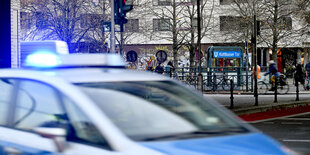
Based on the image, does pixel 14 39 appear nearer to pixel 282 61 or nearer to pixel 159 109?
pixel 159 109

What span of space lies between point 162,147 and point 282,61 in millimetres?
58630

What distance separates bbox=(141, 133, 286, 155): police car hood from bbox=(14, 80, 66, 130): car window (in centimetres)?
92

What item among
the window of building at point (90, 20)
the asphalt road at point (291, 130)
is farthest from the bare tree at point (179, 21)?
the asphalt road at point (291, 130)

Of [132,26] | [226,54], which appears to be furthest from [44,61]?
[132,26]

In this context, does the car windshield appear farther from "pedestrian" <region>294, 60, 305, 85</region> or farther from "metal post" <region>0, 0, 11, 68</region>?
"pedestrian" <region>294, 60, 305, 85</region>

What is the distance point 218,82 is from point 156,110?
25.2 meters

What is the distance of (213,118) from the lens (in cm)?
475

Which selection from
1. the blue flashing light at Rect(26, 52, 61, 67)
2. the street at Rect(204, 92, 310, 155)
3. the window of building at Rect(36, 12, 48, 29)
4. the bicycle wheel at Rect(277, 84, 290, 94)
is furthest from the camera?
the window of building at Rect(36, 12, 48, 29)

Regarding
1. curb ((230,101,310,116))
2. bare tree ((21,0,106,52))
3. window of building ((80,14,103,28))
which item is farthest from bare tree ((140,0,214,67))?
curb ((230,101,310,116))

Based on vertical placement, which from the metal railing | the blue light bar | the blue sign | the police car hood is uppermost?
the blue sign

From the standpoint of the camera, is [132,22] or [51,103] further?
[132,22]

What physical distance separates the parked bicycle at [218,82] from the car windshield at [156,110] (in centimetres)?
2433

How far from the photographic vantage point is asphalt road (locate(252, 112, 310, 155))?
395 inches

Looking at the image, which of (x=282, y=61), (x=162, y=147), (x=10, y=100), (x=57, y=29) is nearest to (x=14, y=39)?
(x=57, y=29)
